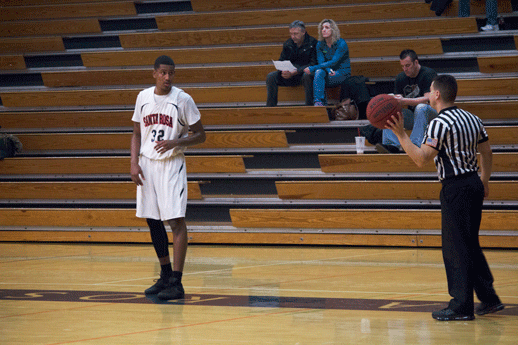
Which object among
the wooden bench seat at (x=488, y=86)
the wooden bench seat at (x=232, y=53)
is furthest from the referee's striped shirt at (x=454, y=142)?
the wooden bench seat at (x=232, y=53)

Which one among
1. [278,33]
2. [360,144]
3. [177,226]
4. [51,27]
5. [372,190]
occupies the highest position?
[51,27]

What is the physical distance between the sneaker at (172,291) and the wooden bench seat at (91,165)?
4.06 metres

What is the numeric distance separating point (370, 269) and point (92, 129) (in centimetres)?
523

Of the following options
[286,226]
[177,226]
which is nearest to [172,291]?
[177,226]

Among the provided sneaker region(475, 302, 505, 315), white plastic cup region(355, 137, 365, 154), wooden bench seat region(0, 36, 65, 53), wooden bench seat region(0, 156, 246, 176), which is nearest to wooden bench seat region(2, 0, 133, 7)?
wooden bench seat region(0, 36, 65, 53)

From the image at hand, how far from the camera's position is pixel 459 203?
13.0ft

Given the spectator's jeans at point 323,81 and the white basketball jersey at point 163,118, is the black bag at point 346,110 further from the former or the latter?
the white basketball jersey at point 163,118

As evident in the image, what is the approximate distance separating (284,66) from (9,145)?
3.72 meters

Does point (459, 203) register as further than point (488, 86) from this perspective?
No

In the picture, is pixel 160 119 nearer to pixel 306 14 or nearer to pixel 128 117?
pixel 128 117

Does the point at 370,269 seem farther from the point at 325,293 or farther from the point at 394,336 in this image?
the point at 394,336

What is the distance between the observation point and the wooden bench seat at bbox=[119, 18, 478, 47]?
9.99m

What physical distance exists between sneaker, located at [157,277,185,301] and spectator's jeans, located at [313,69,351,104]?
16.3 feet

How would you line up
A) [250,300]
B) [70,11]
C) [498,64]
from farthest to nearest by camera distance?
[70,11] → [498,64] → [250,300]
